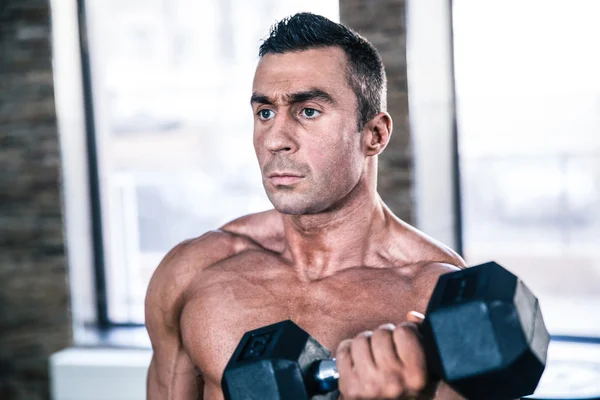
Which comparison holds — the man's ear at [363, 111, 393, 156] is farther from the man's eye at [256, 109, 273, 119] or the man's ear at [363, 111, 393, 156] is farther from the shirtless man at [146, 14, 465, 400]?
the man's eye at [256, 109, 273, 119]

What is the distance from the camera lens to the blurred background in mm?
2756

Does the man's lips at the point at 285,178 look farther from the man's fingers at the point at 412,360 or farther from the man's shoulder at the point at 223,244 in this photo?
the man's fingers at the point at 412,360

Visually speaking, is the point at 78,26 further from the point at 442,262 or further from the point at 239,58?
the point at 442,262

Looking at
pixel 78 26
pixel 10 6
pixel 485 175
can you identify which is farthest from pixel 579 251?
pixel 10 6

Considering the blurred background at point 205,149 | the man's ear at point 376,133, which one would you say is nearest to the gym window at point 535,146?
the blurred background at point 205,149

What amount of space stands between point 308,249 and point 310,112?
0.32m

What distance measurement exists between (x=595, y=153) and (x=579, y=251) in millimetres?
383

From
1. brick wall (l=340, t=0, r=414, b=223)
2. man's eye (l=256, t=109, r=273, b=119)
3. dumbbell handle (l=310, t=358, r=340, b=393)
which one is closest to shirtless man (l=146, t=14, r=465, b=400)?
man's eye (l=256, t=109, r=273, b=119)

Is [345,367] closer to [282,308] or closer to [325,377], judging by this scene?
[325,377]

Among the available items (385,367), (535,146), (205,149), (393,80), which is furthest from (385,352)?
(205,149)

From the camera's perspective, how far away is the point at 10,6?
3174mm

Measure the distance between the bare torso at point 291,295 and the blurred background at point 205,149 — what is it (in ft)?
3.84

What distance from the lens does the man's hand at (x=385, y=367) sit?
3.03 feet

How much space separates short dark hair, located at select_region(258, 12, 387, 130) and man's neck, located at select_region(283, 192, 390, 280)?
0.61ft
